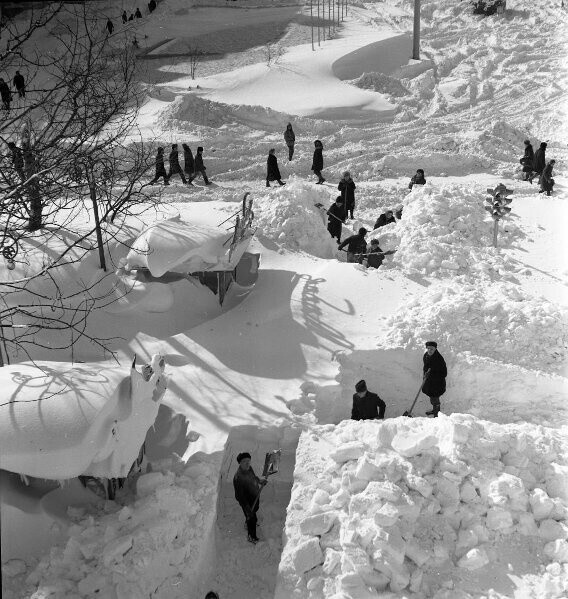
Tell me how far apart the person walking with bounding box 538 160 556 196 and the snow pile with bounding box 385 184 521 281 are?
2.30 meters

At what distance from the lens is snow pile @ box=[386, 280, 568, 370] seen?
8133 mm

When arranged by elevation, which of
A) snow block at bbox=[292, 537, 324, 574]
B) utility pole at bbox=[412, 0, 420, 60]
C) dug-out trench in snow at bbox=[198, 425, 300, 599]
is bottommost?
dug-out trench in snow at bbox=[198, 425, 300, 599]

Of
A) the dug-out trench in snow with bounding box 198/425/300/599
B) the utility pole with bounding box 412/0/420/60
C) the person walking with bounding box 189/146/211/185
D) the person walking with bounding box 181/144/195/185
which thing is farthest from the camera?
the utility pole with bounding box 412/0/420/60

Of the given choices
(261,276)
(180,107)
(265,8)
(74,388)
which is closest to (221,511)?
(74,388)

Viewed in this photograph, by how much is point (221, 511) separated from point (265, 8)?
30833mm

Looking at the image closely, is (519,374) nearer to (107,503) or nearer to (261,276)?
(261,276)

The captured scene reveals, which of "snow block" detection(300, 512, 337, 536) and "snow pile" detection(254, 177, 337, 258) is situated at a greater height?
"snow pile" detection(254, 177, 337, 258)

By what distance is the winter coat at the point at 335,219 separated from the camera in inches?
445

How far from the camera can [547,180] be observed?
519 inches

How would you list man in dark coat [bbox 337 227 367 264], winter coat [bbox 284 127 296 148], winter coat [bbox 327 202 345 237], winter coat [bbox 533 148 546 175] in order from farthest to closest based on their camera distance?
winter coat [bbox 284 127 296 148]
winter coat [bbox 533 148 546 175]
winter coat [bbox 327 202 345 237]
man in dark coat [bbox 337 227 367 264]

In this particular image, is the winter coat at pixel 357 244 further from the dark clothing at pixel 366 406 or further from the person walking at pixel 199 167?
the person walking at pixel 199 167

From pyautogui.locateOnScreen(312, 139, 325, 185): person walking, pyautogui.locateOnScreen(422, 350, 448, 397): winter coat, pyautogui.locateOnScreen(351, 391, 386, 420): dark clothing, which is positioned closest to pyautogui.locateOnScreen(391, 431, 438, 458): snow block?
pyautogui.locateOnScreen(351, 391, 386, 420): dark clothing

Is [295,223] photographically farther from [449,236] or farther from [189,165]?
[189,165]

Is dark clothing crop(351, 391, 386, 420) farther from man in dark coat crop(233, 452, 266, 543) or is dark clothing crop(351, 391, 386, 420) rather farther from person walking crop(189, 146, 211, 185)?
person walking crop(189, 146, 211, 185)
